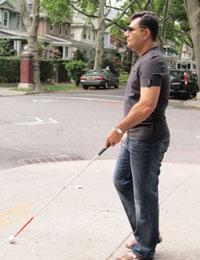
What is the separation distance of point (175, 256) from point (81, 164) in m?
4.03

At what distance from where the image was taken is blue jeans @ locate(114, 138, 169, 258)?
351cm

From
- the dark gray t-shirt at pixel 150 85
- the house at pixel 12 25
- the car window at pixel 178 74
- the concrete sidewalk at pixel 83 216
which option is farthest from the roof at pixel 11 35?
the dark gray t-shirt at pixel 150 85

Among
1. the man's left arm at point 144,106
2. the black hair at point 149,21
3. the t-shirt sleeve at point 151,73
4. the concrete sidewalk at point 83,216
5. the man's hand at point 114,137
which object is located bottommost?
the concrete sidewalk at point 83,216

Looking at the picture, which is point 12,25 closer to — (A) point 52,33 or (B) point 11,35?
(B) point 11,35

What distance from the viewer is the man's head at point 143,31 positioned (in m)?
3.48

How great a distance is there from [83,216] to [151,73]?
2.06 meters

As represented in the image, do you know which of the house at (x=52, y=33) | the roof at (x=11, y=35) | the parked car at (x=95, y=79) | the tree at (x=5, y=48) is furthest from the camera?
the house at (x=52, y=33)

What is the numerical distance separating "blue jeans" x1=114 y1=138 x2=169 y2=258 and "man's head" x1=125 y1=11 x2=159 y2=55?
740 millimetres

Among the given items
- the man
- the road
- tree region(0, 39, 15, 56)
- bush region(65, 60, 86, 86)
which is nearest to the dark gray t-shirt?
the man

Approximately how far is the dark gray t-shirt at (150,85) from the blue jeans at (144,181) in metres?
0.07

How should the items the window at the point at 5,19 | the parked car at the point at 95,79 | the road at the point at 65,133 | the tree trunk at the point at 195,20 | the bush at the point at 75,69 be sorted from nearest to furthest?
the road at the point at 65,133
the tree trunk at the point at 195,20
the parked car at the point at 95,79
the bush at the point at 75,69
the window at the point at 5,19

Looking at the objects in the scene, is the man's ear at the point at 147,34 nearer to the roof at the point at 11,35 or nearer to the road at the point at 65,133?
the road at the point at 65,133

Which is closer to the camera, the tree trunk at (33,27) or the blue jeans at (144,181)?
the blue jeans at (144,181)

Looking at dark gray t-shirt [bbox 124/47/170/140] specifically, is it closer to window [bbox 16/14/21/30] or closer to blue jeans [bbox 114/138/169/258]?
blue jeans [bbox 114/138/169/258]
